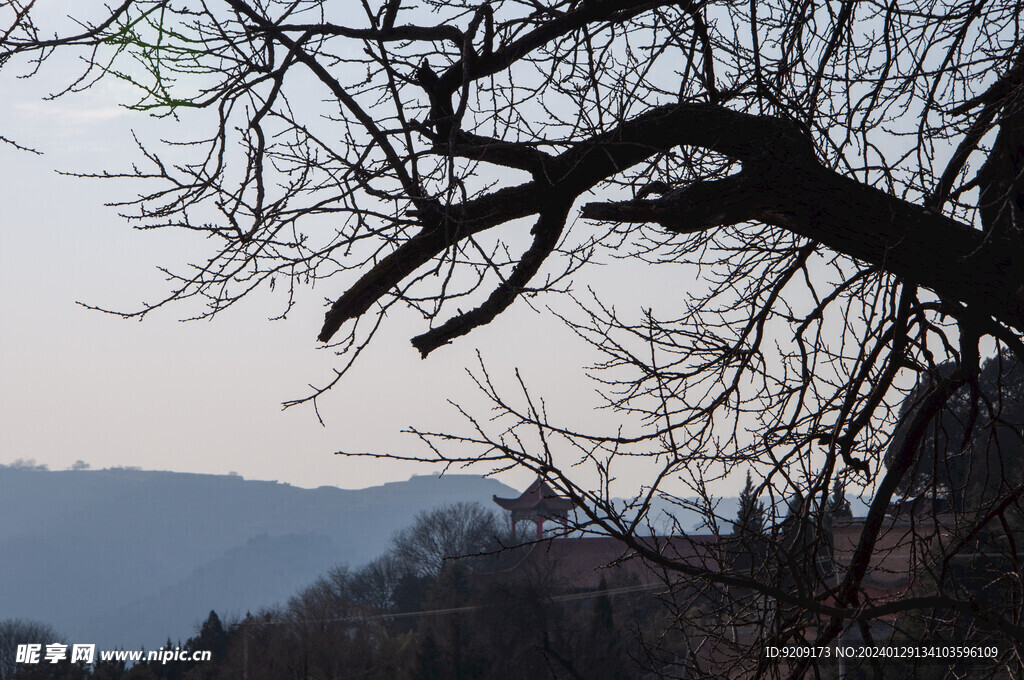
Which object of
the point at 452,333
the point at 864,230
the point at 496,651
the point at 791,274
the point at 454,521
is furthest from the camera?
the point at 454,521

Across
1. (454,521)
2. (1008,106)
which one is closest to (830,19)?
(1008,106)

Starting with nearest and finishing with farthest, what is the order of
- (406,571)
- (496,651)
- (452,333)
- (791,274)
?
1. (452,333)
2. (791,274)
3. (496,651)
4. (406,571)

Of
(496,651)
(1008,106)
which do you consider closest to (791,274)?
(1008,106)

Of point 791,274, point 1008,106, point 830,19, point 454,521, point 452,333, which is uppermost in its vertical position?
point 454,521

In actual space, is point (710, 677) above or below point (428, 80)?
below

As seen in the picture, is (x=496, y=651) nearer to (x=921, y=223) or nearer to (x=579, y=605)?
(x=579, y=605)

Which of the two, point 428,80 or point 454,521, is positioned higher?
point 454,521

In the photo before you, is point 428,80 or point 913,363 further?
point 913,363

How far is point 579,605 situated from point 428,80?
1231 inches

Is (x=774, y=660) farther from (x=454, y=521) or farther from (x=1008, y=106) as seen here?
(x=454, y=521)

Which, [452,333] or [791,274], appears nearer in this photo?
[452,333]

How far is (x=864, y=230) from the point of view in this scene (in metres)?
3.13

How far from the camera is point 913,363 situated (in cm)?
370

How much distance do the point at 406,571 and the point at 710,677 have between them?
49.0 meters
